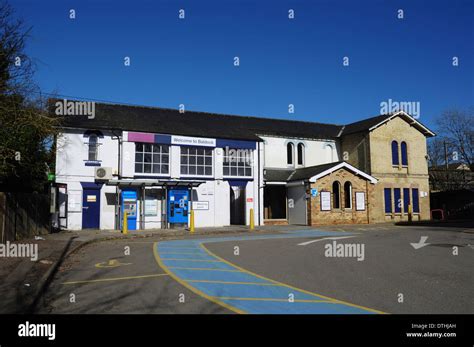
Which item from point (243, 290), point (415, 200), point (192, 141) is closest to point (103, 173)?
point (192, 141)

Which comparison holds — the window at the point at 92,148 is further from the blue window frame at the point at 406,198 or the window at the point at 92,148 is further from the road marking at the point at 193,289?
the blue window frame at the point at 406,198

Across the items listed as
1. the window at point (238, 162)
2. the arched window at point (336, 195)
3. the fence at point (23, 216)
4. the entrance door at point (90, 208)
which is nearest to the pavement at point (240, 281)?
the fence at point (23, 216)

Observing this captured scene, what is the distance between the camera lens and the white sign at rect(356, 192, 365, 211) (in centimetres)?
3073

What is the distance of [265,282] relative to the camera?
878 centimetres

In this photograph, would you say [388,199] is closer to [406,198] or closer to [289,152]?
Result: [406,198]

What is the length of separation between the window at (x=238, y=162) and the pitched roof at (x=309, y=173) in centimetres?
243

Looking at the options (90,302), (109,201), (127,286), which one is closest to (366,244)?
(127,286)

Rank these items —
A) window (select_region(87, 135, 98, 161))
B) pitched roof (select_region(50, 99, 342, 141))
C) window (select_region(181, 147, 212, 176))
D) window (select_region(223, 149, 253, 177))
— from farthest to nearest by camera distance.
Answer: window (select_region(223, 149, 253, 177)) < window (select_region(181, 147, 212, 176)) < pitched roof (select_region(50, 99, 342, 141)) < window (select_region(87, 135, 98, 161))

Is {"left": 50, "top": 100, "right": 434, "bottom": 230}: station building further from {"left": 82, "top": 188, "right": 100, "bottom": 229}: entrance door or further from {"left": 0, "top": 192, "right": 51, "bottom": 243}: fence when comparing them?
{"left": 0, "top": 192, "right": 51, "bottom": 243}: fence

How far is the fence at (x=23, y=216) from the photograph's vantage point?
45.9ft

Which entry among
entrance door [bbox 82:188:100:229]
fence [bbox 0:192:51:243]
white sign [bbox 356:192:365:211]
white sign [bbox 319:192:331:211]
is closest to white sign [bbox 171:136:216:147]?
entrance door [bbox 82:188:100:229]

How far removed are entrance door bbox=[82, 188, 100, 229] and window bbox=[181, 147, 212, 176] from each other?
5.41m

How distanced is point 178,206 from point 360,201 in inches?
534
